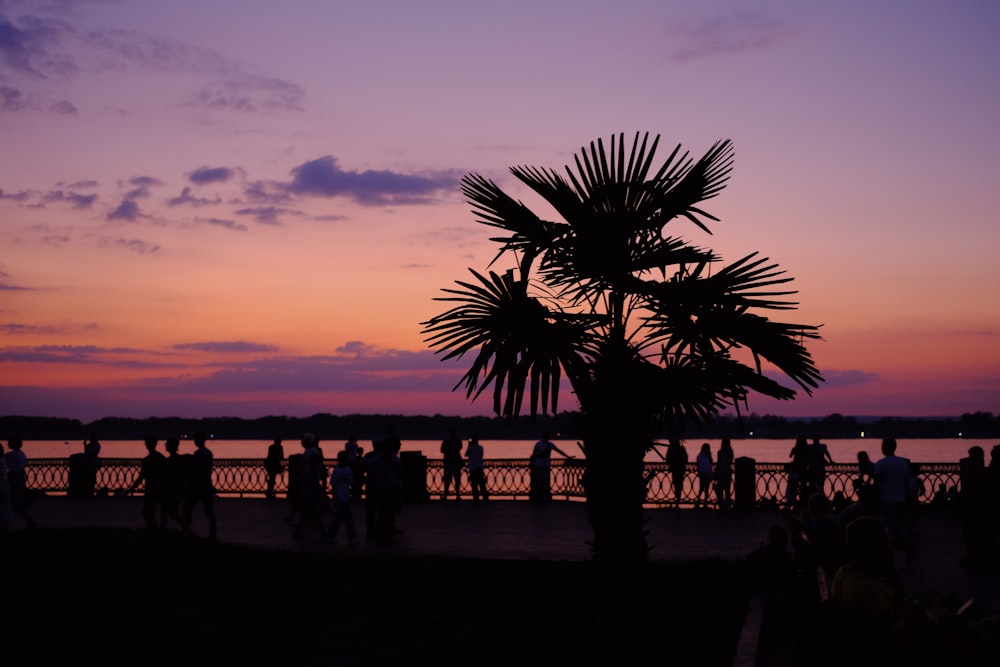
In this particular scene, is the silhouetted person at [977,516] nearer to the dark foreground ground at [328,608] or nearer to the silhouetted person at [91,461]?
the dark foreground ground at [328,608]

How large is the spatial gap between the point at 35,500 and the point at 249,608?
→ 24477mm

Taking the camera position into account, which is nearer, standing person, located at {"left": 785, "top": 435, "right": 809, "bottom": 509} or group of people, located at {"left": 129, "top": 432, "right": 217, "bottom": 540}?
group of people, located at {"left": 129, "top": 432, "right": 217, "bottom": 540}

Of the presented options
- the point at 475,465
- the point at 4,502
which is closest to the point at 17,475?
the point at 4,502

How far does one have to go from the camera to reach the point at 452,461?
33094 millimetres

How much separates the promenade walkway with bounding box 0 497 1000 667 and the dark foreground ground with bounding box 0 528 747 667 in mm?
565

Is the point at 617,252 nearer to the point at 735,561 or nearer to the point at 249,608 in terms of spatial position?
the point at 249,608

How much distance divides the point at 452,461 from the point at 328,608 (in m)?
20.4

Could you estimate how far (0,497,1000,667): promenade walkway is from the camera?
15954 mm

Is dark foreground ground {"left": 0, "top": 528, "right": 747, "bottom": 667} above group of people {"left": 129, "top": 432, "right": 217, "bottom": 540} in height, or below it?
below

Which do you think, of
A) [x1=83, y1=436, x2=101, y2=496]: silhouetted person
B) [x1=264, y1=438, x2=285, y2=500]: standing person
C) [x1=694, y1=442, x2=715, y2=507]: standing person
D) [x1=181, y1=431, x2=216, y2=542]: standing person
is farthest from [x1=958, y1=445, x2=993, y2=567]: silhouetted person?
[x1=83, y1=436, x2=101, y2=496]: silhouetted person

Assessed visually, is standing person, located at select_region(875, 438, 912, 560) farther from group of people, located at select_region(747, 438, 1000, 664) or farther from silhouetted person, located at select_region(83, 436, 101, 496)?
silhouetted person, located at select_region(83, 436, 101, 496)

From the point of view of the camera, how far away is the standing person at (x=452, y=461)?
3284cm

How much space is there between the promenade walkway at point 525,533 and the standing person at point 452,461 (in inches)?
20.3

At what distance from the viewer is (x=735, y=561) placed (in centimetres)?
1709
